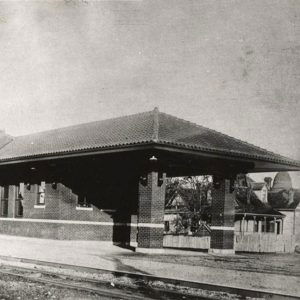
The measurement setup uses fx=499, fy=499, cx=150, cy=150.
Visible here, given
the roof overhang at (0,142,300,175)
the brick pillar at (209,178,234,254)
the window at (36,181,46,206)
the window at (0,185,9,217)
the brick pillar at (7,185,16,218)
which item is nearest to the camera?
the roof overhang at (0,142,300,175)

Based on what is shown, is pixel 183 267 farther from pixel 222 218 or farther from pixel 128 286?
pixel 222 218

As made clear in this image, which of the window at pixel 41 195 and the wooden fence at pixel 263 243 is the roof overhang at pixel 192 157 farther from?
the wooden fence at pixel 263 243

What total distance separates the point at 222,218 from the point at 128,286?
10358 mm

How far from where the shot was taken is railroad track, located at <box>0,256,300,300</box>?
10414 mm

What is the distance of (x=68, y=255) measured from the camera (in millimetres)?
18172

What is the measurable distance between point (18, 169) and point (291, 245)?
16874 mm

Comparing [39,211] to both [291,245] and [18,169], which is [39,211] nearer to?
[18,169]

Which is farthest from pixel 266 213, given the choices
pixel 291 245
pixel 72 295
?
pixel 72 295

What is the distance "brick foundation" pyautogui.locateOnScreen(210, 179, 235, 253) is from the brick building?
0.04 meters

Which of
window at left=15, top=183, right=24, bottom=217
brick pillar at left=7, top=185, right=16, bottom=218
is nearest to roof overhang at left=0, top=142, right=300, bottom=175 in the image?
window at left=15, top=183, right=24, bottom=217

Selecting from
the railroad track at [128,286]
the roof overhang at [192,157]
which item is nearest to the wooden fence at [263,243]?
the roof overhang at [192,157]

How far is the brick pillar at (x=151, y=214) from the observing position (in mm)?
19219

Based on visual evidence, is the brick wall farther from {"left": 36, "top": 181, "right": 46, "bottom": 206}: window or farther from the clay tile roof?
the clay tile roof

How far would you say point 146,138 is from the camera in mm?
19156
